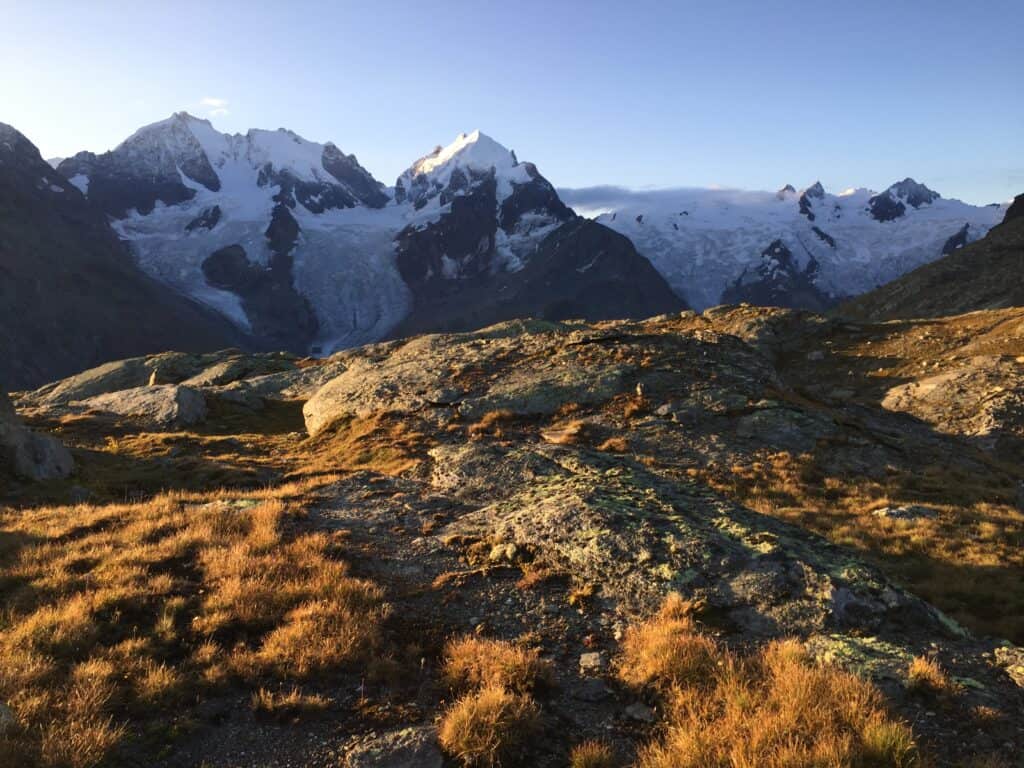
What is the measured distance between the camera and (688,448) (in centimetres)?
2369

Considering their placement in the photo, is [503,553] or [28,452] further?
[28,452]

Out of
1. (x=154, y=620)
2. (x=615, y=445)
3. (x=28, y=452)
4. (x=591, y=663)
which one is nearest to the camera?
(x=591, y=663)

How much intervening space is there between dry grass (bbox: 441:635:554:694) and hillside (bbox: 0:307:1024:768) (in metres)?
0.04

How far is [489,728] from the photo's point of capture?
6.73m

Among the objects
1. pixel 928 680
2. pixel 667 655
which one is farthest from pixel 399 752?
pixel 928 680

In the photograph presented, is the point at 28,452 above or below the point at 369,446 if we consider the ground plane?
above

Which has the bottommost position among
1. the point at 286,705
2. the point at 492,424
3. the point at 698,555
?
the point at 492,424

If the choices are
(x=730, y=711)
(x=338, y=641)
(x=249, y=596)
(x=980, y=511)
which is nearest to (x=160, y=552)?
(x=249, y=596)

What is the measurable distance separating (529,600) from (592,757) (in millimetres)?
4088

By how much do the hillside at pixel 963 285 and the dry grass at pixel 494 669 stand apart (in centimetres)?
10626

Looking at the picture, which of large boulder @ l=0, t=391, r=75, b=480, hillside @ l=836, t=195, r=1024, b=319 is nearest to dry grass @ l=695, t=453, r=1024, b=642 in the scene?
large boulder @ l=0, t=391, r=75, b=480

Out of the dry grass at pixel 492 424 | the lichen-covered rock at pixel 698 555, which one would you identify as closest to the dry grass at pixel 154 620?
the lichen-covered rock at pixel 698 555

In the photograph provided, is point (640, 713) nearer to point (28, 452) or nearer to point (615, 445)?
point (615, 445)

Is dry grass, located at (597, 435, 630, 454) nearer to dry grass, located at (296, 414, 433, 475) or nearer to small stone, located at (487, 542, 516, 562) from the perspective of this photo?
dry grass, located at (296, 414, 433, 475)
